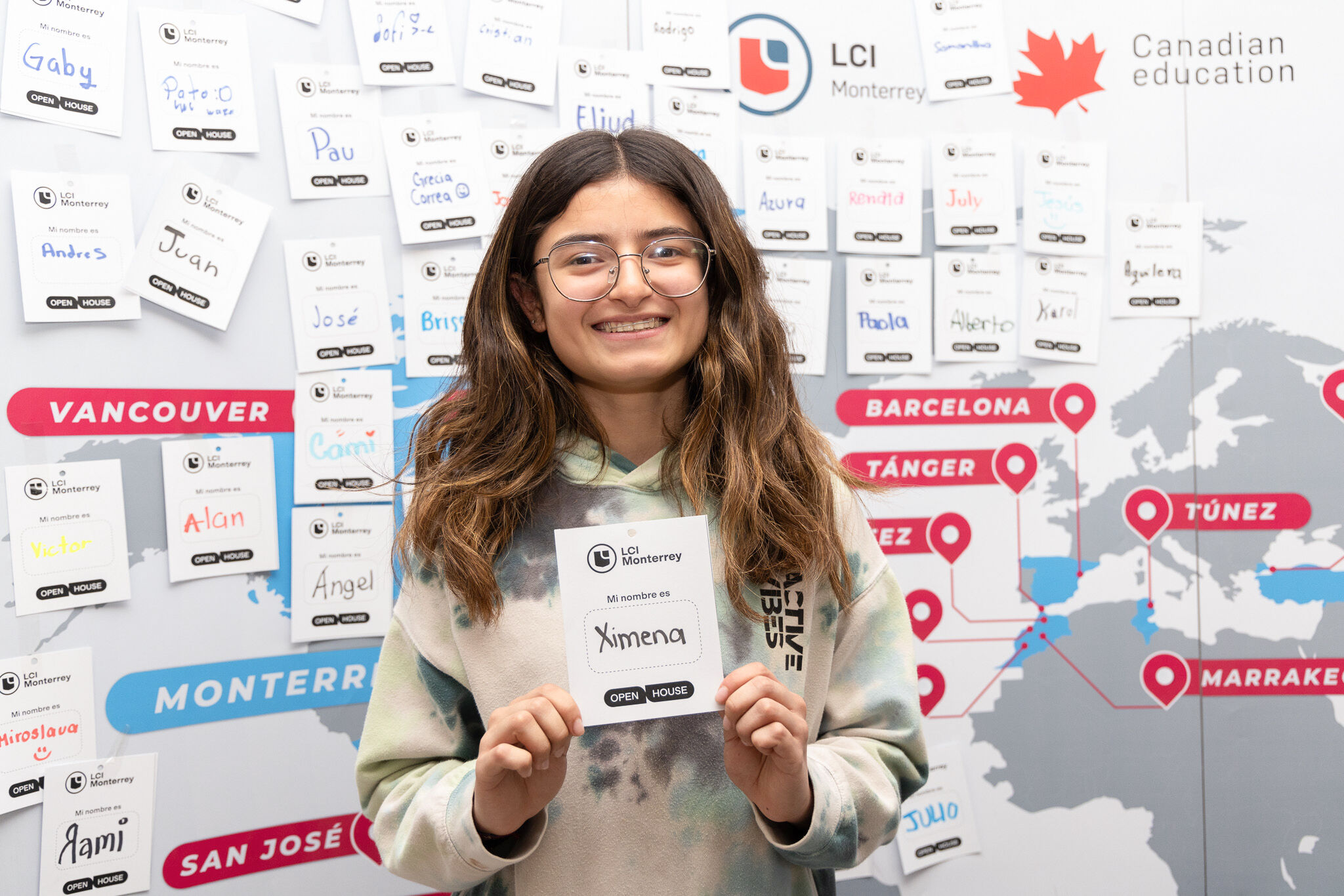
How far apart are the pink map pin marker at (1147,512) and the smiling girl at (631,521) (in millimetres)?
1000

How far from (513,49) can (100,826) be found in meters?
1.50

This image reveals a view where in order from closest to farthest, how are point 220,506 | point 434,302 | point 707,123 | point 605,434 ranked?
point 605,434 → point 220,506 → point 434,302 → point 707,123

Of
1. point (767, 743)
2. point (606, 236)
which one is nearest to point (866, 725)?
point (767, 743)

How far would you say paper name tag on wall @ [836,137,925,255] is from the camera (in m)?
1.89

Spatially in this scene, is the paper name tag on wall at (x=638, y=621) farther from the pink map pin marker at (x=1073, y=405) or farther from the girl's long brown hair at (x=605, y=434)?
the pink map pin marker at (x=1073, y=405)

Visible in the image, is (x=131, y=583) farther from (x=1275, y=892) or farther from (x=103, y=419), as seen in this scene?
(x=1275, y=892)

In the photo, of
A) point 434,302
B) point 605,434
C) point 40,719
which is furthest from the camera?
point 434,302

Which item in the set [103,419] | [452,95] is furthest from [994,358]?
[103,419]

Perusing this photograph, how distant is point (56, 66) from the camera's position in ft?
4.99

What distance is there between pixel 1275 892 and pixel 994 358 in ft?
4.06

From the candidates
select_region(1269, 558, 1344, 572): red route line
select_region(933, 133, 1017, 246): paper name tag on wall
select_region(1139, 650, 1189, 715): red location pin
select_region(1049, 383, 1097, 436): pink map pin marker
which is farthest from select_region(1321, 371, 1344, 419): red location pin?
select_region(933, 133, 1017, 246): paper name tag on wall

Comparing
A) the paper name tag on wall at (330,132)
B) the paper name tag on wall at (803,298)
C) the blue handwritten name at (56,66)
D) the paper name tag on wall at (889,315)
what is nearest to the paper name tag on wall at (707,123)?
the paper name tag on wall at (803,298)

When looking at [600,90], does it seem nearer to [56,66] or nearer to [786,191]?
[786,191]

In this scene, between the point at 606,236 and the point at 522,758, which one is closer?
the point at 522,758
